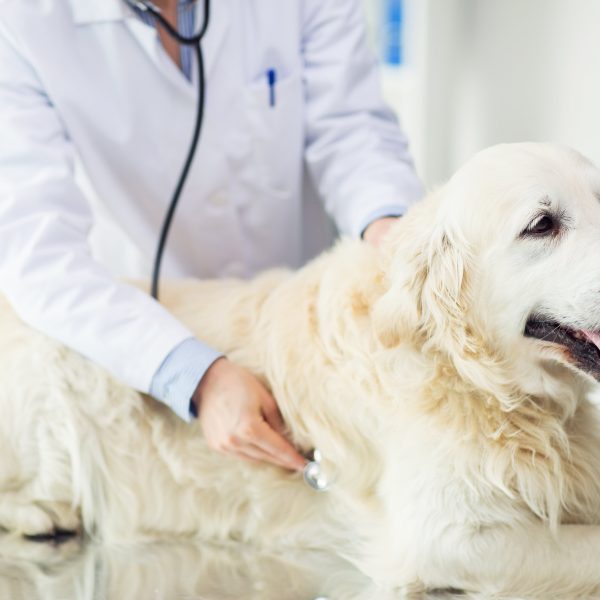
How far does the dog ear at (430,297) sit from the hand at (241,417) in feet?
0.84

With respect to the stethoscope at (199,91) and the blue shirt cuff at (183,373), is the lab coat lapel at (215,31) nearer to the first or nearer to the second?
the stethoscope at (199,91)

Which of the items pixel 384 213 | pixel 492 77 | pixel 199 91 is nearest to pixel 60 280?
pixel 199 91

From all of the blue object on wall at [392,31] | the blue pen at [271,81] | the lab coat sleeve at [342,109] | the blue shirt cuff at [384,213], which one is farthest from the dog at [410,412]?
the blue object on wall at [392,31]

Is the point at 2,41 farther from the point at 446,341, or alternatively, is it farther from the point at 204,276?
the point at 446,341

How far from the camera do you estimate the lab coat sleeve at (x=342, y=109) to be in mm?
1841

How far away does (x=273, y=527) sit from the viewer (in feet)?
4.88

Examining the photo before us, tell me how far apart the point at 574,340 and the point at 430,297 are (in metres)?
0.19

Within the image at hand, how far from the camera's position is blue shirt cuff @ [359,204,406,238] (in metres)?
1.66

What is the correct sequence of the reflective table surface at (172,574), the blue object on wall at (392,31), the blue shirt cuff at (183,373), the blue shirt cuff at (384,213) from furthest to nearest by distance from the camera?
the blue object on wall at (392,31), the blue shirt cuff at (384,213), the blue shirt cuff at (183,373), the reflective table surface at (172,574)

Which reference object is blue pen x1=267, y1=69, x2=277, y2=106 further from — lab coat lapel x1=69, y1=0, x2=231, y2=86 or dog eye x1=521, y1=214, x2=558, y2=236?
dog eye x1=521, y1=214, x2=558, y2=236

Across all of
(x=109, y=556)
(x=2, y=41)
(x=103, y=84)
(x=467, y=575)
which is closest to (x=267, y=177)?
(x=103, y=84)

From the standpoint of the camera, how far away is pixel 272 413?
1450 millimetres

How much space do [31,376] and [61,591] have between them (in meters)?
0.37

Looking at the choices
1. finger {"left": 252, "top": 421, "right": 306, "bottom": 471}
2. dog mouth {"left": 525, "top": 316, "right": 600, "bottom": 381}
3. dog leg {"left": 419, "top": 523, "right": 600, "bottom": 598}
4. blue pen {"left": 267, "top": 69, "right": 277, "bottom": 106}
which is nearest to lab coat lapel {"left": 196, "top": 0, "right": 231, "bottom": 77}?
blue pen {"left": 267, "top": 69, "right": 277, "bottom": 106}
